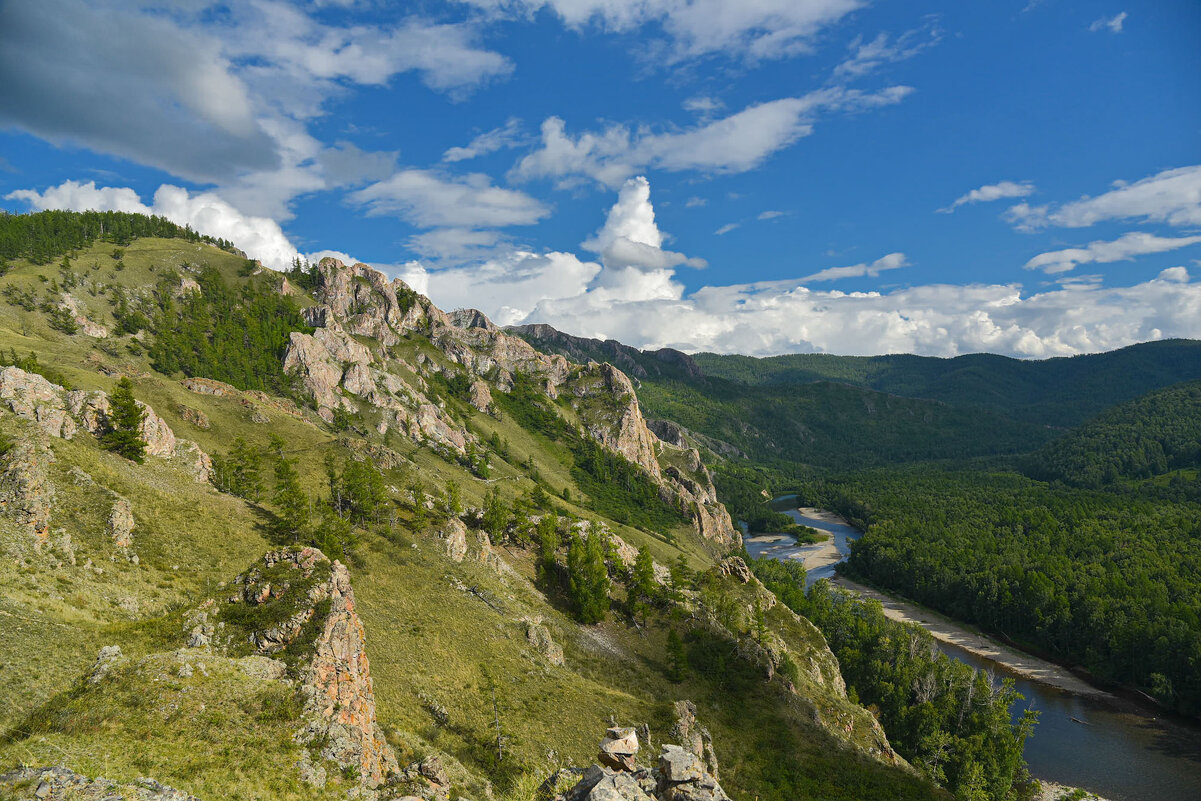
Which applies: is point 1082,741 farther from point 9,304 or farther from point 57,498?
point 9,304

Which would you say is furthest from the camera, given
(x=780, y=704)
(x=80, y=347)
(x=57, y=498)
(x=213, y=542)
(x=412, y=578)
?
(x=80, y=347)

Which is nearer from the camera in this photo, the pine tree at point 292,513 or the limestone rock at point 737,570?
the pine tree at point 292,513

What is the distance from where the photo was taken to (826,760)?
208ft

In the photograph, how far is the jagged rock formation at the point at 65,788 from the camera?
18844 mm

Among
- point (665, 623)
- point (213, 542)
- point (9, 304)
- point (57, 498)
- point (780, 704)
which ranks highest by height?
point (9, 304)

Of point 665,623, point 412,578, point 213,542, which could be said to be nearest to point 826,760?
point 665,623

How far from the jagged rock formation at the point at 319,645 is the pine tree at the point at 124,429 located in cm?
3962

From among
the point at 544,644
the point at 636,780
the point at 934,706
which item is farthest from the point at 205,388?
the point at 934,706

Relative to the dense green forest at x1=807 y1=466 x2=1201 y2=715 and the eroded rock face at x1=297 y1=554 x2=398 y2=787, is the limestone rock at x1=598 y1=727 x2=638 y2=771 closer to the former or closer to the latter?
the eroded rock face at x1=297 y1=554 x2=398 y2=787

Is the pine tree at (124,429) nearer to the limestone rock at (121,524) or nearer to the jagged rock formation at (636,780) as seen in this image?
the limestone rock at (121,524)

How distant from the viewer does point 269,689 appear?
30406 millimetres

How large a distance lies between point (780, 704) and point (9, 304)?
738 feet

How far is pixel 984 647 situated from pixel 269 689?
170m

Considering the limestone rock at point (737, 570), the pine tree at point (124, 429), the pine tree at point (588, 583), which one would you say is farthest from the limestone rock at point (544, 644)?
the pine tree at point (124, 429)
